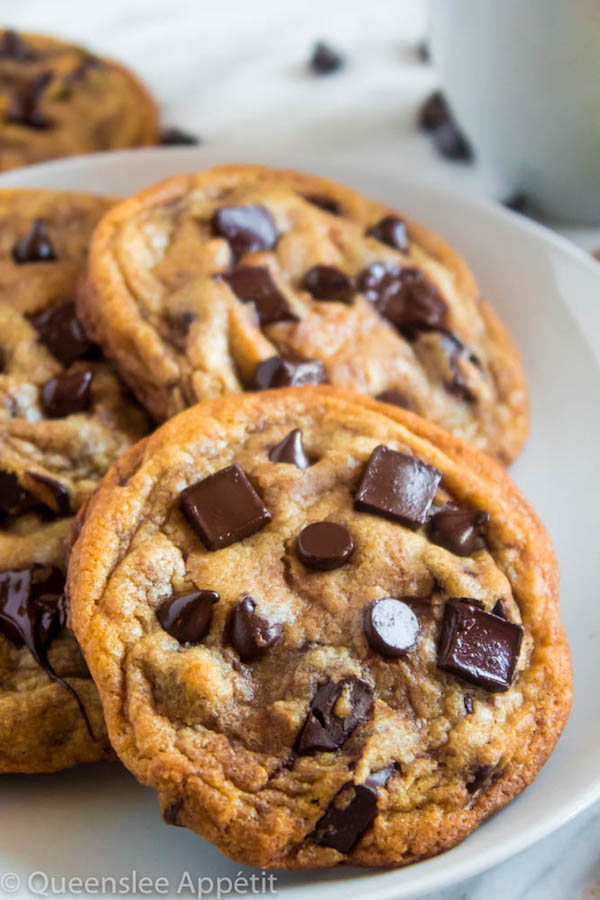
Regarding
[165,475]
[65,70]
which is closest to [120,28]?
[65,70]

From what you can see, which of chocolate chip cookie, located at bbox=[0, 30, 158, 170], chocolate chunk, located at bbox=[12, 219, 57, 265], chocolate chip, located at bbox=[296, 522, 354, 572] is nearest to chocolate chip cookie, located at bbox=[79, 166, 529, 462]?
chocolate chunk, located at bbox=[12, 219, 57, 265]

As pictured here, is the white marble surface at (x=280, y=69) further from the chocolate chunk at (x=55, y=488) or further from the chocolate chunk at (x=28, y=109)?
the chocolate chunk at (x=55, y=488)

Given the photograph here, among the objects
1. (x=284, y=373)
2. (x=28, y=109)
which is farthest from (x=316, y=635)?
(x=28, y=109)

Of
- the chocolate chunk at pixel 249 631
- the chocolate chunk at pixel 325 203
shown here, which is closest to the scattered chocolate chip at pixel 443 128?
the chocolate chunk at pixel 325 203

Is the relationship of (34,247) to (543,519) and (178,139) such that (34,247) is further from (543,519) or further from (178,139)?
(543,519)

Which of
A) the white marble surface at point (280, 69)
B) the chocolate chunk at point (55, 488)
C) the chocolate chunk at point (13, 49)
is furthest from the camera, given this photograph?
the white marble surface at point (280, 69)
